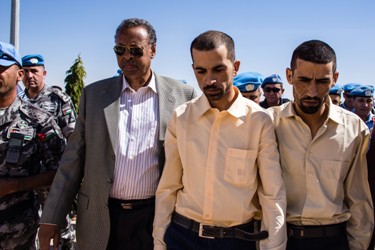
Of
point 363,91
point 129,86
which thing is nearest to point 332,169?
point 129,86

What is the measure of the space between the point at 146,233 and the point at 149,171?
0.44 metres

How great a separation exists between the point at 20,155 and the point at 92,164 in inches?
21.3

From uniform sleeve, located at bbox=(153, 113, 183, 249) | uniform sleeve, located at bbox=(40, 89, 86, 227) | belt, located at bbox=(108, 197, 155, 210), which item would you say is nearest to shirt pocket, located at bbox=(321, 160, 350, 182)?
uniform sleeve, located at bbox=(153, 113, 183, 249)

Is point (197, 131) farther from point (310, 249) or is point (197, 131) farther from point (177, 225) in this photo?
point (310, 249)

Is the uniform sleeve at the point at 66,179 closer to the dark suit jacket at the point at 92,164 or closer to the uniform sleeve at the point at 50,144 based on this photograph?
the dark suit jacket at the point at 92,164

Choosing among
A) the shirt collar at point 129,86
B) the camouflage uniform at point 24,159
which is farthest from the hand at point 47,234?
the shirt collar at point 129,86

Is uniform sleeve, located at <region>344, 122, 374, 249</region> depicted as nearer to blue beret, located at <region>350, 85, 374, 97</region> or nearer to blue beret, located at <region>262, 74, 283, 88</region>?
blue beret, located at <region>262, 74, 283, 88</region>

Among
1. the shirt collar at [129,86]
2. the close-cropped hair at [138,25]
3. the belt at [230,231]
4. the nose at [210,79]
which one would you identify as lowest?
the belt at [230,231]

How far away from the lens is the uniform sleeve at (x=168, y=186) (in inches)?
104

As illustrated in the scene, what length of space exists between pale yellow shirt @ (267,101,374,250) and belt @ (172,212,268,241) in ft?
0.74

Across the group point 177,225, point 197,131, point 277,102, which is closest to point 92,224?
point 177,225

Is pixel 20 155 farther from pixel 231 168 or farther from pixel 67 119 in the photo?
pixel 67 119

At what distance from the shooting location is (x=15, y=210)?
2.95m

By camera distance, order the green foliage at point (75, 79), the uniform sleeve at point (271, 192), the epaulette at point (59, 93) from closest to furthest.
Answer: the uniform sleeve at point (271, 192) < the epaulette at point (59, 93) < the green foliage at point (75, 79)
